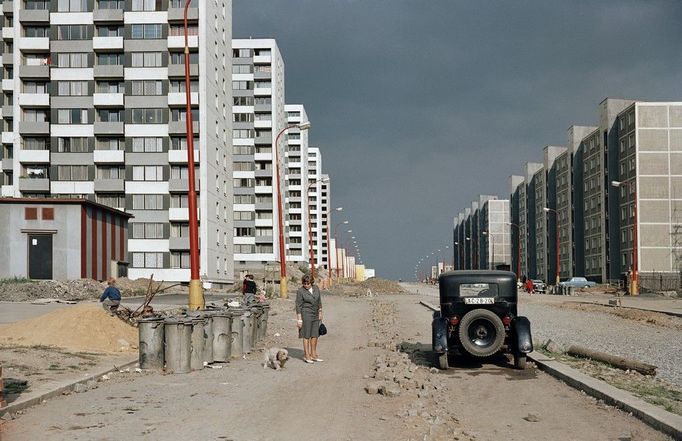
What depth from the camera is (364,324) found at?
88.8ft

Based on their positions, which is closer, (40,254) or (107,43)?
(40,254)

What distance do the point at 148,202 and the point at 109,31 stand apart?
16.4m

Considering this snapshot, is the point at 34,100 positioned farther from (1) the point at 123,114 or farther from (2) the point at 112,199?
(2) the point at 112,199

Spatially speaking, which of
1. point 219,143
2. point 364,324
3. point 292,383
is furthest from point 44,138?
point 292,383

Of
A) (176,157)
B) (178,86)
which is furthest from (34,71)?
(176,157)

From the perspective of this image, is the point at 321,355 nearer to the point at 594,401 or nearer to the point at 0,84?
the point at 594,401

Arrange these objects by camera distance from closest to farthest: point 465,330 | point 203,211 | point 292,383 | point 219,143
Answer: point 292,383, point 465,330, point 203,211, point 219,143

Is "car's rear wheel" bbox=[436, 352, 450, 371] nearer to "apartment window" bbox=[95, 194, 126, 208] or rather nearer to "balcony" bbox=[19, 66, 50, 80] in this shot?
"apartment window" bbox=[95, 194, 126, 208]

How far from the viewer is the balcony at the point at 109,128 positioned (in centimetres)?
6825

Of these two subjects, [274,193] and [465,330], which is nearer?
[465,330]

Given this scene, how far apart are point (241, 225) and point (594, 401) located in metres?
97.3

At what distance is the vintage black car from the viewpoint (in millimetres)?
13484

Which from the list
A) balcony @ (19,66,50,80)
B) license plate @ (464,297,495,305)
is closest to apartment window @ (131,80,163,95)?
balcony @ (19,66,50,80)

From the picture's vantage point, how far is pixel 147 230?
6744cm
